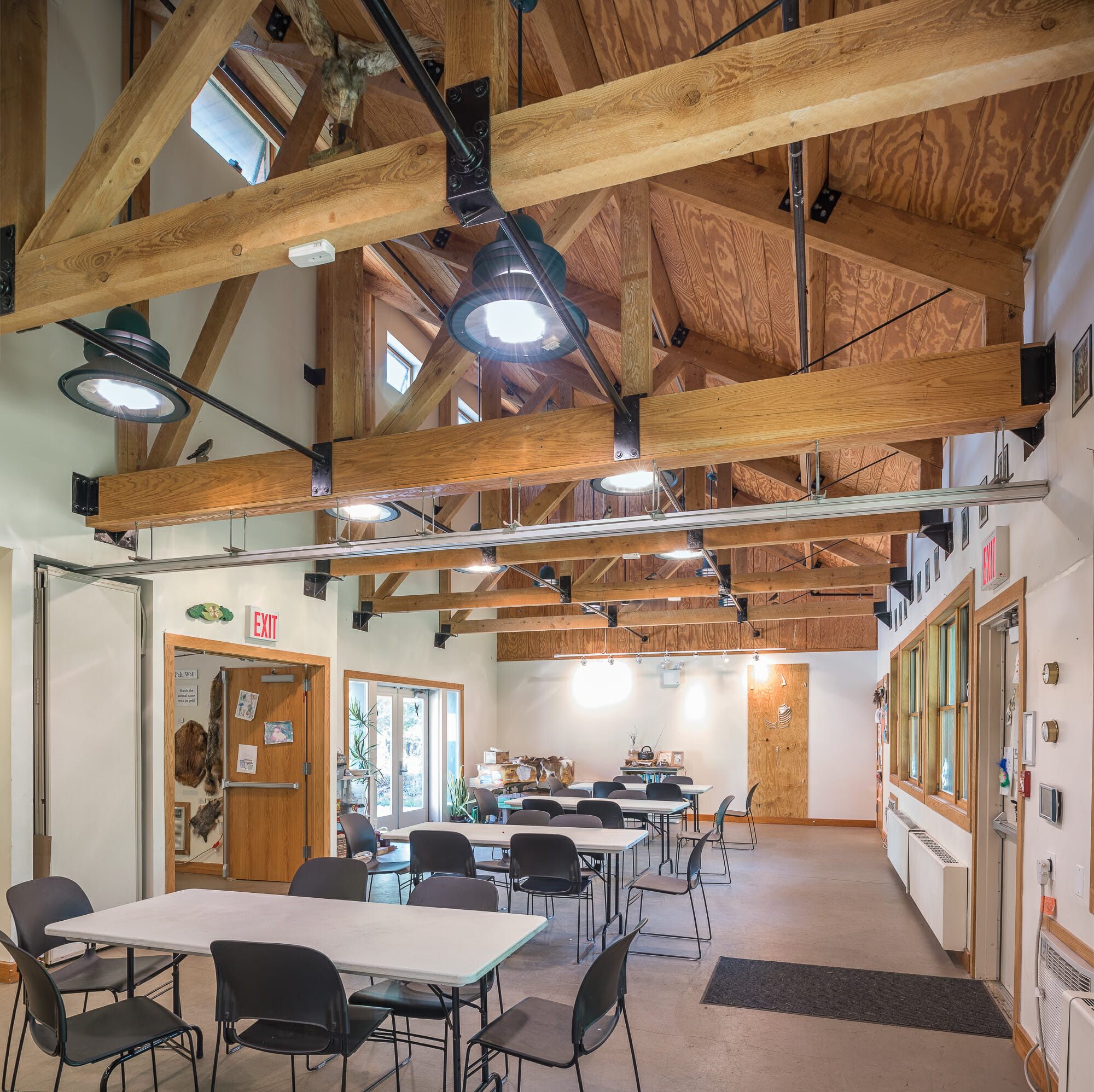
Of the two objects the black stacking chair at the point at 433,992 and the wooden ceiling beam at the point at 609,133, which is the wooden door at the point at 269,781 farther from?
the wooden ceiling beam at the point at 609,133

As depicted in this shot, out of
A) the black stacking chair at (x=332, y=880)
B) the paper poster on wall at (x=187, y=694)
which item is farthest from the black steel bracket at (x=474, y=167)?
the paper poster on wall at (x=187, y=694)

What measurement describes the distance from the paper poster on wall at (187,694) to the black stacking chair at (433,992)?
590cm

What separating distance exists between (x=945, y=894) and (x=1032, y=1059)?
63.0 inches

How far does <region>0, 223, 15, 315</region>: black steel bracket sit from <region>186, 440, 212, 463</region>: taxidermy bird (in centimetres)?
322

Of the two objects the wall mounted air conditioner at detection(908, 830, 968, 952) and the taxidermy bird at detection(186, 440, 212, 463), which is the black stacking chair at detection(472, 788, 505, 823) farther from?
the taxidermy bird at detection(186, 440, 212, 463)

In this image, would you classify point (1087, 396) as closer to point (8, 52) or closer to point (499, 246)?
point (499, 246)

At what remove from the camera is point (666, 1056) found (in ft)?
13.1

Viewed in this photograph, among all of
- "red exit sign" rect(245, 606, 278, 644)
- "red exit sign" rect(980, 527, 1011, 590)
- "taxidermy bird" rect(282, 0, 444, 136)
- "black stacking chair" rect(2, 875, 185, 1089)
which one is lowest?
"black stacking chair" rect(2, 875, 185, 1089)

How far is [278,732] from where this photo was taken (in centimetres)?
836

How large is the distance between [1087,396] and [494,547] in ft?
19.2

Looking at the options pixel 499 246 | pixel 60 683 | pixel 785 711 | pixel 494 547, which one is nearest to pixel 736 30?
pixel 499 246

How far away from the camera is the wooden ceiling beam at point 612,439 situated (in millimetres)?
3809

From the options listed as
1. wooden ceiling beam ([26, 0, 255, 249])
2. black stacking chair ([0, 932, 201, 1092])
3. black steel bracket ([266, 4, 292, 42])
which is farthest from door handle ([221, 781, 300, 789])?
black steel bracket ([266, 4, 292, 42])

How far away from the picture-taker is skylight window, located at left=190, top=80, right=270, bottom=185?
284 inches
